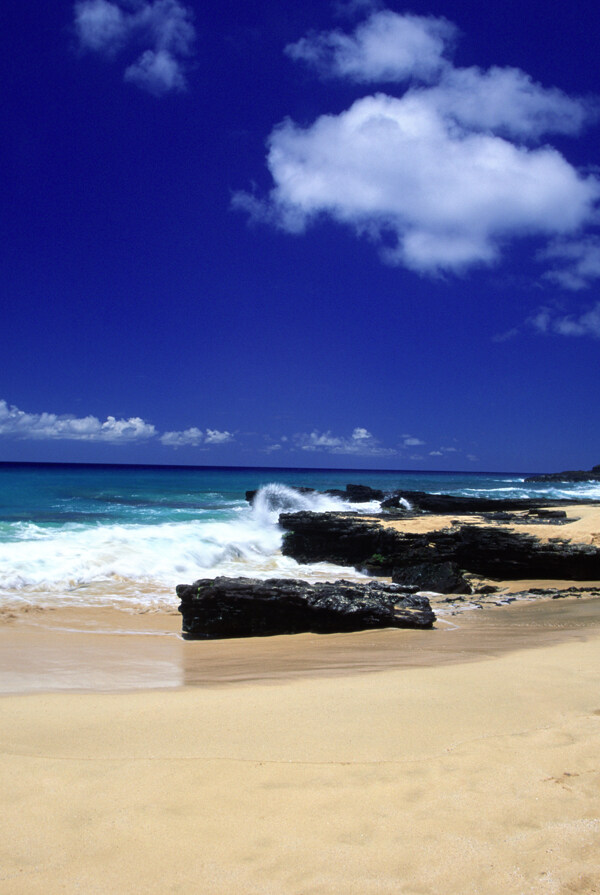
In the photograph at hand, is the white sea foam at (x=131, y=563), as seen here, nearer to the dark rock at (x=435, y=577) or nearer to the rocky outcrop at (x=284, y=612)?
the dark rock at (x=435, y=577)

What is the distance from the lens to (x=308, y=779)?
3.00 meters

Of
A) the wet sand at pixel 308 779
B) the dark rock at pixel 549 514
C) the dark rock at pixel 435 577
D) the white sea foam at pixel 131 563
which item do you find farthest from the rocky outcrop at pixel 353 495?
the wet sand at pixel 308 779

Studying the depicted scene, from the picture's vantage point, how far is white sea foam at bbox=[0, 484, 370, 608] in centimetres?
1079

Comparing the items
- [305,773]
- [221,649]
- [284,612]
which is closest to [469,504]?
[284,612]

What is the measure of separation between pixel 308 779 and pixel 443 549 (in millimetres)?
10812

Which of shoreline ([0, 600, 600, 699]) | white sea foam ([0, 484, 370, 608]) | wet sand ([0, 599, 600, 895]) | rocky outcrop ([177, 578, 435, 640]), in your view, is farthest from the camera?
white sea foam ([0, 484, 370, 608])

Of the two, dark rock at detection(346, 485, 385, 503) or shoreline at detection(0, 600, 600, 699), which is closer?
shoreline at detection(0, 600, 600, 699)

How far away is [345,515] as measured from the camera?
16.8 metres

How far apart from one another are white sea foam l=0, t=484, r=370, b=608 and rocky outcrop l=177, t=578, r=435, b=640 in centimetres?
263

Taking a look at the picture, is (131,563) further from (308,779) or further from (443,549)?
(308,779)

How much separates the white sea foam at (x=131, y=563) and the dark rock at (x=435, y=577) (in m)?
1.53

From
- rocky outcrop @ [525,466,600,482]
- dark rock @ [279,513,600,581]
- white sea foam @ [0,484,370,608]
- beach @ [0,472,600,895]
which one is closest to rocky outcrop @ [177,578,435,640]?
beach @ [0,472,600,895]

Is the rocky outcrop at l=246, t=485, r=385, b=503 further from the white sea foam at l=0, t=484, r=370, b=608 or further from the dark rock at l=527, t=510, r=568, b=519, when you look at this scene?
the dark rock at l=527, t=510, r=568, b=519

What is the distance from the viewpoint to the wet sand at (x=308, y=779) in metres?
2.26
